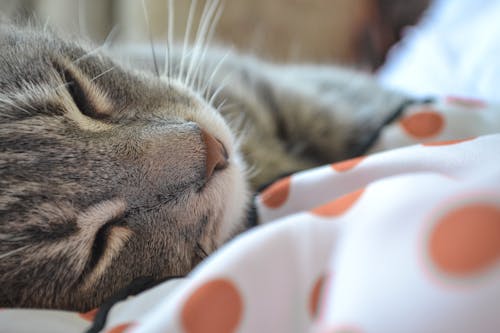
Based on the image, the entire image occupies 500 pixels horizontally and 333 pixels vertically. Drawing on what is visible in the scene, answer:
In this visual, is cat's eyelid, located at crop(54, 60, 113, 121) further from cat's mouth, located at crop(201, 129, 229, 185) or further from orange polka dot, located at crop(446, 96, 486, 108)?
orange polka dot, located at crop(446, 96, 486, 108)

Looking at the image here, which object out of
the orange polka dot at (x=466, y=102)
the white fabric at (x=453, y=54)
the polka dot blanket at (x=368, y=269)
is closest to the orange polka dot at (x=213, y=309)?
the polka dot blanket at (x=368, y=269)

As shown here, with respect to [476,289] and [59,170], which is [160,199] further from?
[476,289]

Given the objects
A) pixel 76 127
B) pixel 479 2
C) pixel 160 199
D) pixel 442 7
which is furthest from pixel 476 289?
pixel 442 7

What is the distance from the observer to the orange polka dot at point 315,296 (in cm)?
43

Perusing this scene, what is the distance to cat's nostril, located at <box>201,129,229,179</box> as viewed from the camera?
68 centimetres

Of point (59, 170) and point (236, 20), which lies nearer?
point (59, 170)

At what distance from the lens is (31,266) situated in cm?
58

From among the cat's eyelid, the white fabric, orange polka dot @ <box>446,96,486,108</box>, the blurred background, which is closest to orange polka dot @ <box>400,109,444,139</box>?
orange polka dot @ <box>446,96,486,108</box>

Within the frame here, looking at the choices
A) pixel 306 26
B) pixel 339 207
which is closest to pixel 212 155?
pixel 339 207

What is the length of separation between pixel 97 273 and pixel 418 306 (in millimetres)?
416

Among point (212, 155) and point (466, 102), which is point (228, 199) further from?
point (466, 102)

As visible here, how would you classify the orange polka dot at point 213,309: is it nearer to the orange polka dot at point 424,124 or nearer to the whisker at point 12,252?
the whisker at point 12,252

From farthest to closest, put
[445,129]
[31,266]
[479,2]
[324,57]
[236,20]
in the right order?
1. [324,57]
2. [236,20]
3. [479,2]
4. [445,129]
5. [31,266]

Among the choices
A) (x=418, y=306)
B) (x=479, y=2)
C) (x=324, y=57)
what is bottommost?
(x=324, y=57)
